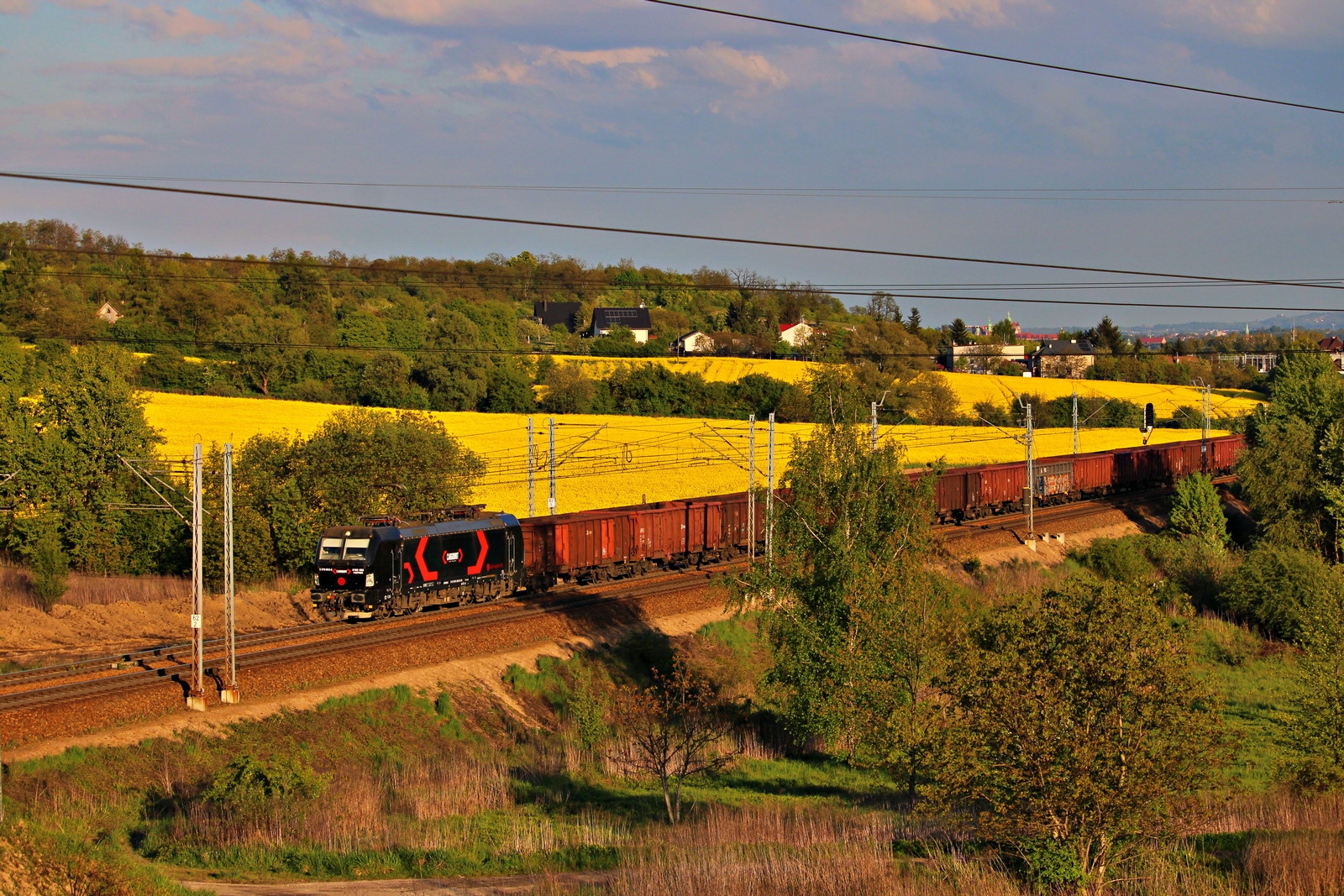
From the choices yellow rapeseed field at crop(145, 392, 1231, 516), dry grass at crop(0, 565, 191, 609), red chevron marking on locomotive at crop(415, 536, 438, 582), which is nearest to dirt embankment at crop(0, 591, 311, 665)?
dry grass at crop(0, 565, 191, 609)

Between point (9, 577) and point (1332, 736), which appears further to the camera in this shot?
point (9, 577)

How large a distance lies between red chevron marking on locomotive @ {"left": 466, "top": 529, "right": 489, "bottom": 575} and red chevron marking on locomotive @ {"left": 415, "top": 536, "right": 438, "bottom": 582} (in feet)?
4.51

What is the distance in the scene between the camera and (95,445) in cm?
4316

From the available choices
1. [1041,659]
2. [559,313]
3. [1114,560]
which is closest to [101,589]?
[1041,659]

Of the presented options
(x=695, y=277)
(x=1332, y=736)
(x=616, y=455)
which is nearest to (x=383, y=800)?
(x=1332, y=736)

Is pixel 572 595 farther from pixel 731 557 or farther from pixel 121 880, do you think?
pixel 121 880

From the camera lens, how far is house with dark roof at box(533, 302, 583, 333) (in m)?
144

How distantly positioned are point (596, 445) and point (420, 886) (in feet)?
181

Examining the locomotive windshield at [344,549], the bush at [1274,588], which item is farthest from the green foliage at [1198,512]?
the locomotive windshield at [344,549]

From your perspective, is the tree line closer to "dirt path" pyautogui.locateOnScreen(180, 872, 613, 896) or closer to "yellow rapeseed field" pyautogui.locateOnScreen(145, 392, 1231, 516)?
"dirt path" pyautogui.locateOnScreen(180, 872, 613, 896)

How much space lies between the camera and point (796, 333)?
13525 centimetres

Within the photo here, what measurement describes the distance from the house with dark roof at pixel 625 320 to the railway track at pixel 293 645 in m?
95.2

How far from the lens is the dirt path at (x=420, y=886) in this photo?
44.9 ft

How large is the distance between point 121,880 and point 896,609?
17.3 metres
